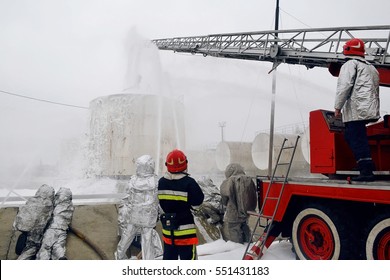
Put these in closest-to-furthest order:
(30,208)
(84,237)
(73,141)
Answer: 1. (30,208)
2. (84,237)
3. (73,141)

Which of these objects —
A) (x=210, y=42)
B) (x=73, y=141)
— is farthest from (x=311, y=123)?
(x=73, y=141)

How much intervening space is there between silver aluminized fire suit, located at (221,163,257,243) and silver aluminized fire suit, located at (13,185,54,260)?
3.23 metres

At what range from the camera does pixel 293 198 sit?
14.3ft

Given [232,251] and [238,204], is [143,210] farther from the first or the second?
[238,204]

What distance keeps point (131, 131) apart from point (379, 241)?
10951mm

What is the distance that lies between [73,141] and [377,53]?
814 inches

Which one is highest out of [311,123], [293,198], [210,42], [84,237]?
[210,42]

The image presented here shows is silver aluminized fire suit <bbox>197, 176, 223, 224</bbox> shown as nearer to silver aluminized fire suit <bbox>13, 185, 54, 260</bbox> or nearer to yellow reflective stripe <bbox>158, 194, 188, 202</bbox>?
silver aluminized fire suit <bbox>13, 185, 54, 260</bbox>

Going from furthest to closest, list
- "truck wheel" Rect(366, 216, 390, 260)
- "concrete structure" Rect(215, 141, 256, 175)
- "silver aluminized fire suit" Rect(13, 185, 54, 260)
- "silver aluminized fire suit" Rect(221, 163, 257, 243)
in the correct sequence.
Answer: "concrete structure" Rect(215, 141, 256, 175), "silver aluminized fire suit" Rect(221, 163, 257, 243), "silver aluminized fire suit" Rect(13, 185, 54, 260), "truck wheel" Rect(366, 216, 390, 260)

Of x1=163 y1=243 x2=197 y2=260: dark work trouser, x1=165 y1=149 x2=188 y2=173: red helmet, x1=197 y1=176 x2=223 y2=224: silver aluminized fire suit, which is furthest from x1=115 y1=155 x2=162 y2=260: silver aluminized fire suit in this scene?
x1=197 y1=176 x2=223 y2=224: silver aluminized fire suit

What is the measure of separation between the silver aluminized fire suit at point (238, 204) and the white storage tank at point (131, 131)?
7.47 m

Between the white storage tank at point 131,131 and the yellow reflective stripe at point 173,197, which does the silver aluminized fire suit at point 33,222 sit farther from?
the white storage tank at point 131,131

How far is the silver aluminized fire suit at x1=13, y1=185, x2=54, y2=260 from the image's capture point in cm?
479
